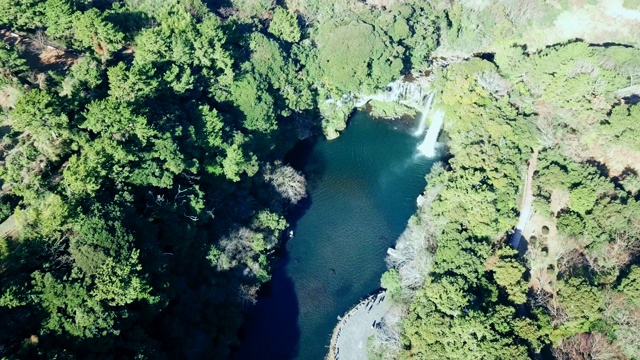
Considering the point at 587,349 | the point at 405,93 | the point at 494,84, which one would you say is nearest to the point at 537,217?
the point at 587,349

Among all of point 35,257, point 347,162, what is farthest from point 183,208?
point 347,162

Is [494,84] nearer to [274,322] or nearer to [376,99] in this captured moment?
[376,99]

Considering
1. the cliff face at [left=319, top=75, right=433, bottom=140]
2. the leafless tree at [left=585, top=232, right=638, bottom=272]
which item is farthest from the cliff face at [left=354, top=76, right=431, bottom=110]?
the leafless tree at [left=585, top=232, right=638, bottom=272]

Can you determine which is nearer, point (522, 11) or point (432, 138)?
point (432, 138)

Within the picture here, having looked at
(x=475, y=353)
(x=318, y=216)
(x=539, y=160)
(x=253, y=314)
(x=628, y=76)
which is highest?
(x=628, y=76)

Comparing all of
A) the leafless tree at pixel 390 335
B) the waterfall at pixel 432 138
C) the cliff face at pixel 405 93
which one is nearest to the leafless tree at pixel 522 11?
the cliff face at pixel 405 93

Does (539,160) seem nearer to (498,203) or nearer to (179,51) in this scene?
(498,203)
